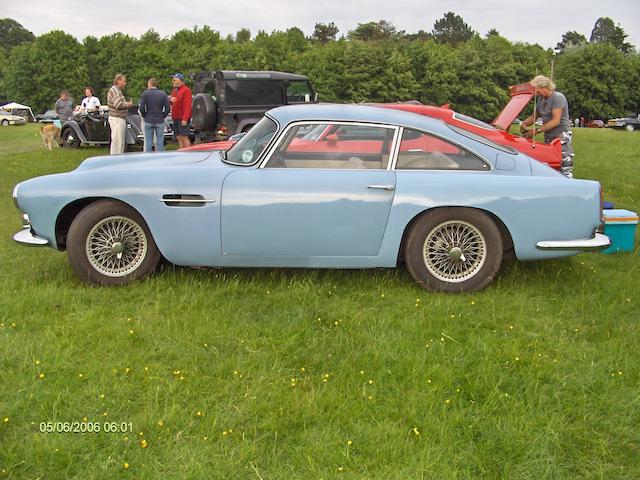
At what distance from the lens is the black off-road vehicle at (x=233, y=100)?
1230 cm

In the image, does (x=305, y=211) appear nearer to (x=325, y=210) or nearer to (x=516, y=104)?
(x=325, y=210)

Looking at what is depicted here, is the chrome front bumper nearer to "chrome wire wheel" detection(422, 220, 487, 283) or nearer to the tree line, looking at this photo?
"chrome wire wheel" detection(422, 220, 487, 283)

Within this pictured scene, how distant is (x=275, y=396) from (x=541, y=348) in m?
1.63

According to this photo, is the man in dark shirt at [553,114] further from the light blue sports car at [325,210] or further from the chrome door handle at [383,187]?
the chrome door handle at [383,187]

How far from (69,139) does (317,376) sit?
13953 mm

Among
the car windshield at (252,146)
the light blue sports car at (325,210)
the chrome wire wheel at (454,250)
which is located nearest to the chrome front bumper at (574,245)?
the light blue sports car at (325,210)

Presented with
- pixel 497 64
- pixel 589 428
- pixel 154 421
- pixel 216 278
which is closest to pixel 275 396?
pixel 154 421

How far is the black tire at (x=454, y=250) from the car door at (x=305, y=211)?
30cm

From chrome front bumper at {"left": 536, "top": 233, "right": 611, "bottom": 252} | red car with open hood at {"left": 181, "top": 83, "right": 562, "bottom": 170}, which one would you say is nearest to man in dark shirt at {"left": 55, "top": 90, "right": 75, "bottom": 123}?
red car with open hood at {"left": 181, "top": 83, "right": 562, "bottom": 170}

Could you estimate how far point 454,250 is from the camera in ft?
13.6

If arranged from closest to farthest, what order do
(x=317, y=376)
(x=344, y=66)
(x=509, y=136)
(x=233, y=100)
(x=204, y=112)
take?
(x=317, y=376), (x=509, y=136), (x=204, y=112), (x=233, y=100), (x=344, y=66)

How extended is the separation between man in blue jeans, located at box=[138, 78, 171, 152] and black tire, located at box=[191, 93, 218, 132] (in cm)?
151

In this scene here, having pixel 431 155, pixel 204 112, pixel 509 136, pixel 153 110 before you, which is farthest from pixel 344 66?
pixel 431 155

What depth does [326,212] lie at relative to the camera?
13.2 feet
